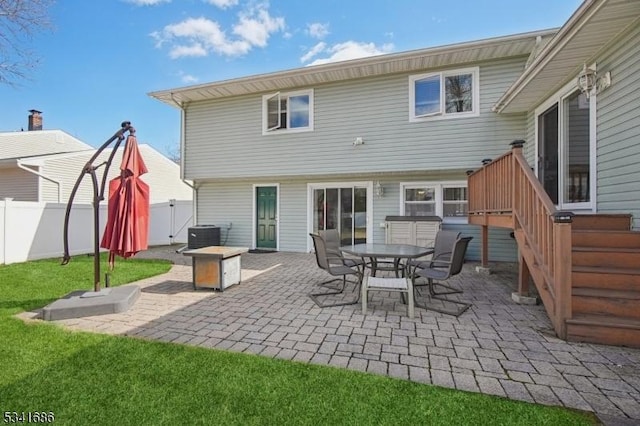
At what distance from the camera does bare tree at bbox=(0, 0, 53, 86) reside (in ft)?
24.9

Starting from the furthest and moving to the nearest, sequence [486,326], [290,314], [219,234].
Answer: [219,234] → [290,314] → [486,326]

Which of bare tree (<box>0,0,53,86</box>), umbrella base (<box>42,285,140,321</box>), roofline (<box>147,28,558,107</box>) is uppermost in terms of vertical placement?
bare tree (<box>0,0,53,86</box>)

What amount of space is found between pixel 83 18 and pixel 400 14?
30.5 feet

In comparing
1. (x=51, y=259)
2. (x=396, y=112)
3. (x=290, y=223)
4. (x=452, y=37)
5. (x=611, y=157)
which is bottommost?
(x=51, y=259)

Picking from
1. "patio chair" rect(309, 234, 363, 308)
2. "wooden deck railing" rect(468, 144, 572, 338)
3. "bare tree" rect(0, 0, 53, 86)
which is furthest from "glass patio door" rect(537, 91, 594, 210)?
"bare tree" rect(0, 0, 53, 86)

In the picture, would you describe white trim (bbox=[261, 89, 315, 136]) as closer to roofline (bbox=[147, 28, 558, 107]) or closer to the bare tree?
roofline (bbox=[147, 28, 558, 107])

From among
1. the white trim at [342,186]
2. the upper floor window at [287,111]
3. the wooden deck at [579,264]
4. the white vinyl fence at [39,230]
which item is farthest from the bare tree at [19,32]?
the wooden deck at [579,264]

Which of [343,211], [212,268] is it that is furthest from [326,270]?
[343,211]

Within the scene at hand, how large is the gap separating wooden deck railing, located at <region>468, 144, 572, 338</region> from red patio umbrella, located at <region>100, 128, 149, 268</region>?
4920mm

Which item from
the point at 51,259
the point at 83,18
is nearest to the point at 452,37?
the point at 83,18

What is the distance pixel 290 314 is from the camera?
→ 4.00m

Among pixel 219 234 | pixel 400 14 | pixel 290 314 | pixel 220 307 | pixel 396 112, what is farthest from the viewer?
pixel 219 234

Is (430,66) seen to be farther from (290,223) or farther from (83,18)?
(83,18)

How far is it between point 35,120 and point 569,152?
23.1m
